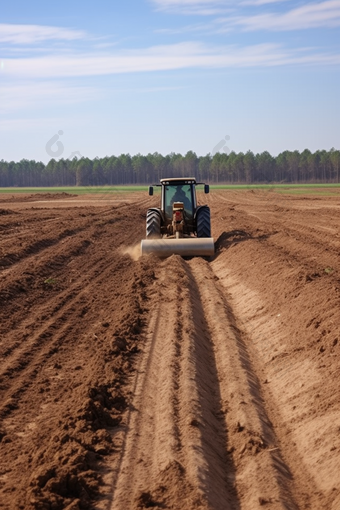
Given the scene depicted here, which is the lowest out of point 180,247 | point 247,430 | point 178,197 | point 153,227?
point 247,430

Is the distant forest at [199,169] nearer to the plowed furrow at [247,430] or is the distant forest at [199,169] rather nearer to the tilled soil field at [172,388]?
the tilled soil field at [172,388]

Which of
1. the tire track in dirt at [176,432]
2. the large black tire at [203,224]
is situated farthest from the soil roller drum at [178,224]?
the tire track in dirt at [176,432]

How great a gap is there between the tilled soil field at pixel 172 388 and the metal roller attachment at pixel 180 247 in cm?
250

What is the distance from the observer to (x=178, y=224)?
20578mm

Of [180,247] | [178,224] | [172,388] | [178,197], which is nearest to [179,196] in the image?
[178,197]

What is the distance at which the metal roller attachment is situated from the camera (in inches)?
778

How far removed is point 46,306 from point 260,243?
28.8 ft

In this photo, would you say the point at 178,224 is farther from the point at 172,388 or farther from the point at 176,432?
the point at 176,432

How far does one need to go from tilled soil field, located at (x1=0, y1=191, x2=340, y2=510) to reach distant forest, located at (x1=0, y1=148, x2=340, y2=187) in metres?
128

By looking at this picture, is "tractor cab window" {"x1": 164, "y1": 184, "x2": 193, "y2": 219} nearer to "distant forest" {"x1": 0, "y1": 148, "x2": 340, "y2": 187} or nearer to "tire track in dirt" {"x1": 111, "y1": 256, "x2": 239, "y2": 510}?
"tire track in dirt" {"x1": 111, "y1": 256, "x2": 239, "y2": 510}

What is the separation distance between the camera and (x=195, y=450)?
650cm

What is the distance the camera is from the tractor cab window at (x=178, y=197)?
2086 cm

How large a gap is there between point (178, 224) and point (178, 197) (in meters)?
0.94

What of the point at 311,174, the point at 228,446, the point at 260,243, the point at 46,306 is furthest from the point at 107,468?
the point at 311,174
